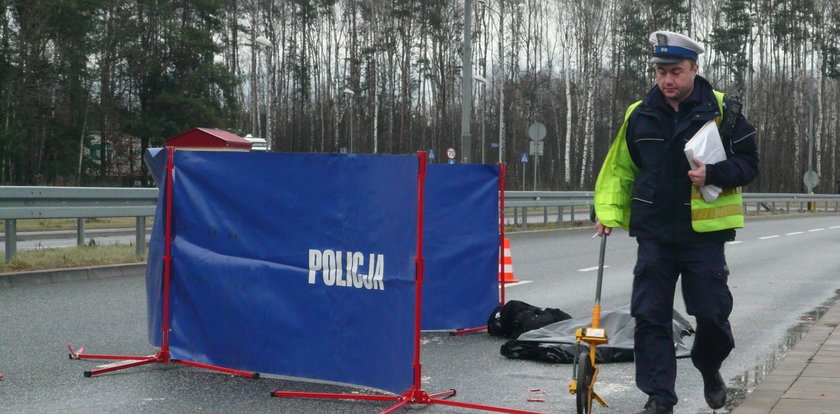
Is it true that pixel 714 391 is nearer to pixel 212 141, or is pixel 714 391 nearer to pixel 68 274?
pixel 68 274

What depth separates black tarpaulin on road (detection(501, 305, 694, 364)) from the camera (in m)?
7.72

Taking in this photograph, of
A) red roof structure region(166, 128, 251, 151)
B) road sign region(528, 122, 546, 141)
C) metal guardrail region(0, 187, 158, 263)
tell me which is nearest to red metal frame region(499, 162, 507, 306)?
metal guardrail region(0, 187, 158, 263)

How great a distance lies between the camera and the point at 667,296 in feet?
17.7

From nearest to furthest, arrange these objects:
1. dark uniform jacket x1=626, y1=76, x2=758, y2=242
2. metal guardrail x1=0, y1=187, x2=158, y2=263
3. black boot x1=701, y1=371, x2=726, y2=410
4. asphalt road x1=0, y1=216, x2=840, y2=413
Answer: dark uniform jacket x1=626, y1=76, x2=758, y2=242, black boot x1=701, y1=371, x2=726, y2=410, asphalt road x1=0, y1=216, x2=840, y2=413, metal guardrail x1=0, y1=187, x2=158, y2=263

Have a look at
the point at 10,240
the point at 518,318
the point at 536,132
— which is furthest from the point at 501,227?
the point at 536,132

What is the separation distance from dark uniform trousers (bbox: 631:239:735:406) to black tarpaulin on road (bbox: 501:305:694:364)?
2.18 meters

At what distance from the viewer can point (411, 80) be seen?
82.4 m

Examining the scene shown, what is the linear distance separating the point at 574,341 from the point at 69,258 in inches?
322

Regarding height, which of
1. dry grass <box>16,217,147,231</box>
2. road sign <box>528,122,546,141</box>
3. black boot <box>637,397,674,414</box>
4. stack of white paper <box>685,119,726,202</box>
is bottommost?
dry grass <box>16,217,147,231</box>

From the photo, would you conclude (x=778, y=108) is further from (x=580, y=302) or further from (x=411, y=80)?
(x=580, y=302)

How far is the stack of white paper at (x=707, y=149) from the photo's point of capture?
17.1 feet

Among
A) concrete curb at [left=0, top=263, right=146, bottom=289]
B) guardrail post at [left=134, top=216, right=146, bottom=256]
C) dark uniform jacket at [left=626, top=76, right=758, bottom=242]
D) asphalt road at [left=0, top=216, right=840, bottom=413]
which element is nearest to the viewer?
dark uniform jacket at [left=626, top=76, right=758, bottom=242]

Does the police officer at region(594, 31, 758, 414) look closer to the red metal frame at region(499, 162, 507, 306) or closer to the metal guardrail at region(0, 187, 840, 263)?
the red metal frame at region(499, 162, 507, 306)

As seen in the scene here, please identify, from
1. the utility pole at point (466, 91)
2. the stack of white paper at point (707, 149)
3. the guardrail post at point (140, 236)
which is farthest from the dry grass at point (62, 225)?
the stack of white paper at point (707, 149)
